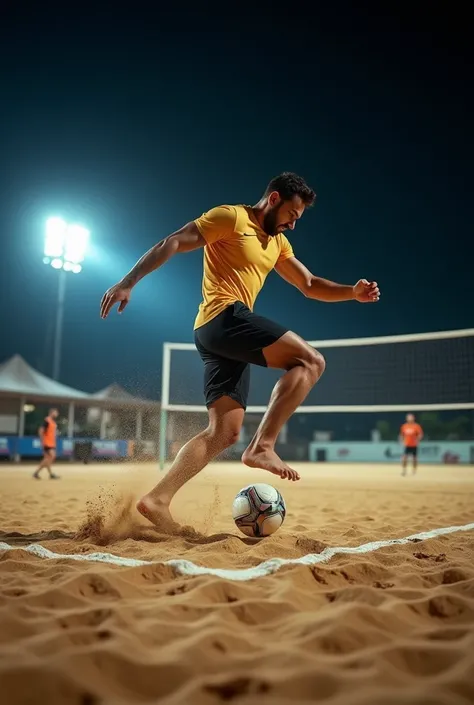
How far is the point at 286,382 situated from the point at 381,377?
9.20 meters

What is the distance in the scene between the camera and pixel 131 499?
384 centimetres

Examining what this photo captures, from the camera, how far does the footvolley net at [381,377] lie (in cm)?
1105

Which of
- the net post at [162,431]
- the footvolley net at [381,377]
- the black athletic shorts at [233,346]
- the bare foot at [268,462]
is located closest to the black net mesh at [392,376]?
the footvolley net at [381,377]

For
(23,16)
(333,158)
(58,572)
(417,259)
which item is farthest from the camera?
(417,259)

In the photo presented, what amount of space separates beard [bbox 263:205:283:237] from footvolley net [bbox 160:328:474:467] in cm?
736

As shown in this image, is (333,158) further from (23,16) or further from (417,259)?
(23,16)

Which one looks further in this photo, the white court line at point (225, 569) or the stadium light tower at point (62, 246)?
the stadium light tower at point (62, 246)

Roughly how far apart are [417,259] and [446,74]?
18.3m

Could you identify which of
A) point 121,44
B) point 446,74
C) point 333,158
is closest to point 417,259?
point 333,158

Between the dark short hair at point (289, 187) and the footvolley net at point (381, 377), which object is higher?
the dark short hair at point (289, 187)

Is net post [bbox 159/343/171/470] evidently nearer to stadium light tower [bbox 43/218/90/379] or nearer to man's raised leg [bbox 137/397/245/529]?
man's raised leg [bbox 137/397/245/529]

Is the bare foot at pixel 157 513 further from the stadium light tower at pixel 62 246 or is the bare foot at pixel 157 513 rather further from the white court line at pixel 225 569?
the stadium light tower at pixel 62 246

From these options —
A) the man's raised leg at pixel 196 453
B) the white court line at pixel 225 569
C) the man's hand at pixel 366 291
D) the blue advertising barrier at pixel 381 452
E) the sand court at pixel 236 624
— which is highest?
the man's hand at pixel 366 291

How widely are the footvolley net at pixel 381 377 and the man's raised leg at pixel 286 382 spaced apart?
24.9ft
